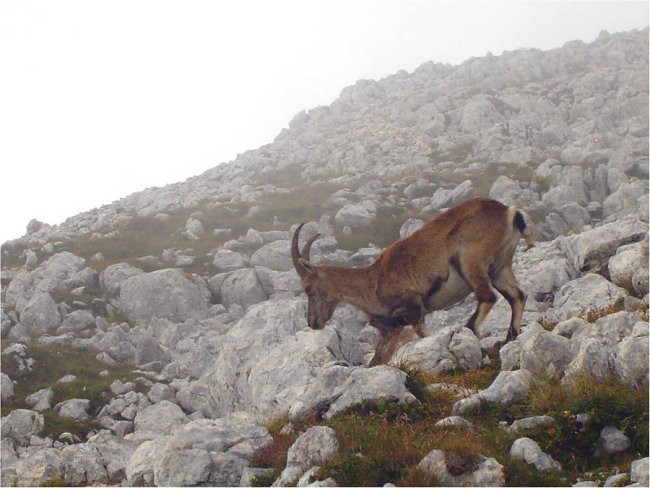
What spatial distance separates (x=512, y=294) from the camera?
1310cm

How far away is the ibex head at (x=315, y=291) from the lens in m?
15.3

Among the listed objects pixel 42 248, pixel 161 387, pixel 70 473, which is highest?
pixel 42 248

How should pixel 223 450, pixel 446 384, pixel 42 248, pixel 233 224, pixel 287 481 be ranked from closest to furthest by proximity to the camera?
pixel 287 481 < pixel 223 450 < pixel 446 384 < pixel 42 248 < pixel 233 224

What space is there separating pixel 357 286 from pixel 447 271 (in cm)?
231

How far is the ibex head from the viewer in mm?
15312

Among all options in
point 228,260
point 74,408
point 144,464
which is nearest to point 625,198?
point 228,260

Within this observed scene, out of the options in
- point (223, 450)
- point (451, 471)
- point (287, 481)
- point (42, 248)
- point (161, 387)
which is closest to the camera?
point (451, 471)

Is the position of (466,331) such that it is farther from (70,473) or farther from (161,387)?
(161,387)

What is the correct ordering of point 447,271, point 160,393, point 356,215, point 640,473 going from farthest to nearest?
point 356,215
point 160,393
point 447,271
point 640,473

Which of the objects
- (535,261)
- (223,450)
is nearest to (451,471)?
(223,450)

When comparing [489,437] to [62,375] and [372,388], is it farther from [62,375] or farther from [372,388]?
[62,375]

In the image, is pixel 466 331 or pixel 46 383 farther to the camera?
pixel 46 383

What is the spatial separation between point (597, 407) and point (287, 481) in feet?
12.0

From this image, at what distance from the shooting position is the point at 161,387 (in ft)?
78.2
